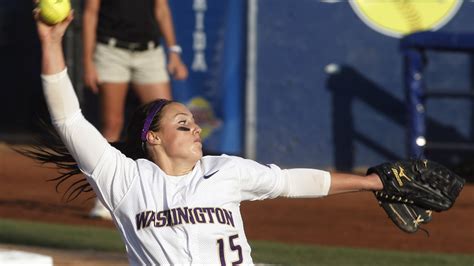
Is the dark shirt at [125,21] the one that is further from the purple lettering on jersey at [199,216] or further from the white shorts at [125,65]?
the purple lettering on jersey at [199,216]

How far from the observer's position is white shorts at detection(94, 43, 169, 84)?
26.6 feet

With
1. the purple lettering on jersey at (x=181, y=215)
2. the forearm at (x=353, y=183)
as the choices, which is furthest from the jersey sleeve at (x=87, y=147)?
the forearm at (x=353, y=183)

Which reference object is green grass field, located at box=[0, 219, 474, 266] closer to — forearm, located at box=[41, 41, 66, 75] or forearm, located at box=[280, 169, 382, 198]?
forearm, located at box=[280, 169, 382, 198]

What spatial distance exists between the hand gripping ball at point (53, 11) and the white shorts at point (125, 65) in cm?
410

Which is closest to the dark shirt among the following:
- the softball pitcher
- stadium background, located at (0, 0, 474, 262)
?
stadium background, located at (0, 0, 474, 262)

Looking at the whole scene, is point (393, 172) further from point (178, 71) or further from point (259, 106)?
point (259, 106)

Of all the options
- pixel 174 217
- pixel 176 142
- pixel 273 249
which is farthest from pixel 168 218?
pixel 273 249

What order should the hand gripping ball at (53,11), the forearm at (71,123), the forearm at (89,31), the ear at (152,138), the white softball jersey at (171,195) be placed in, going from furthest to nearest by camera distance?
the forearm at (89,31), the ear at (152,138), the white softball jersey at (171,195), the forearm at (71,123), the hand gripping ball at (53,11)

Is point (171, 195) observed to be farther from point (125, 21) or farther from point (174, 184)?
point (125, 21)

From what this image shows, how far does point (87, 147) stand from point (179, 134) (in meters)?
0.35

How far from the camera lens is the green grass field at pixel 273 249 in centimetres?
697

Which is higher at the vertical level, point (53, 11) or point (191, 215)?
point (53, 11)

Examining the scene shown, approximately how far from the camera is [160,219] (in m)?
4.30

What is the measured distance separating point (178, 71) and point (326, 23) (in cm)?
344
